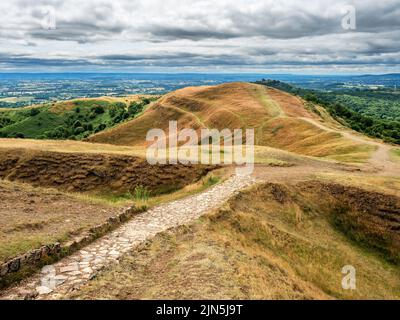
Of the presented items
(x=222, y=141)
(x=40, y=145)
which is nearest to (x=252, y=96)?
(x=222, y=141)

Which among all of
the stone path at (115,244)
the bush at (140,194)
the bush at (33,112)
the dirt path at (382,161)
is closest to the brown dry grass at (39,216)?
the stone path at (115,244)

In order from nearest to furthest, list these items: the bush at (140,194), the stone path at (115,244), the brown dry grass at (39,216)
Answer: the stone path at (115,244)
the brown dry grass at (39,216)
the bush at (140,194)

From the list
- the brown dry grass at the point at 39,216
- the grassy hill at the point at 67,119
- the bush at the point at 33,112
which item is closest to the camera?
the brown dry grass at the point at 39,216

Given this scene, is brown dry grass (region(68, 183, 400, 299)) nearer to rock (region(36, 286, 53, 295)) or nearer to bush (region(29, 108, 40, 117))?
rock (region(36, 286, 53, 295))

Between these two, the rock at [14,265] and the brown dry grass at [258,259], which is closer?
the brown dry grass at [258,259]

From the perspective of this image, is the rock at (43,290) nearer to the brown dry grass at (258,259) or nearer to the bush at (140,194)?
the brown dry grass at (258,259)

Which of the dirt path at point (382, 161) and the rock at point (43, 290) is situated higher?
the rock at point (43, 290)
